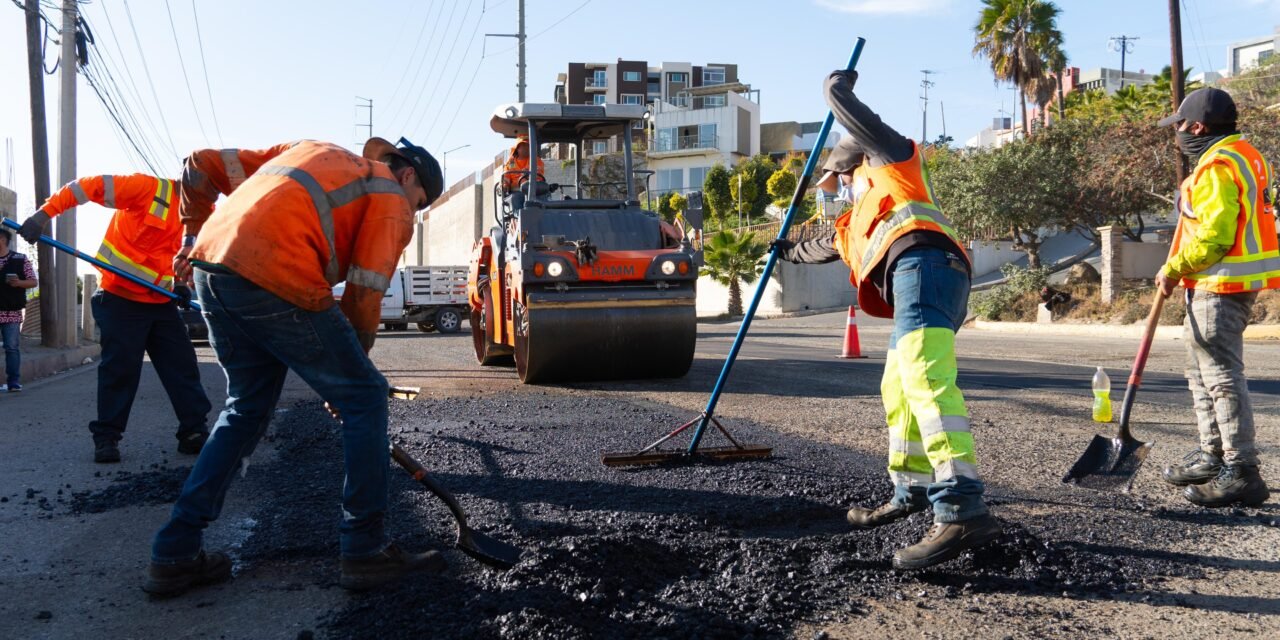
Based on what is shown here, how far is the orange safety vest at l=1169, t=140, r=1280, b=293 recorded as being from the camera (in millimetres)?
3990

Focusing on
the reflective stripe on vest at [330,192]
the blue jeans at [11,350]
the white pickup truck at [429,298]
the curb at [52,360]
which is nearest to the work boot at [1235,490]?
the reflective stripe on vest at [330,192]

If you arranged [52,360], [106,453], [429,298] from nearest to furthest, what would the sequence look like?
1. [106,453]
2. [52,360]
3. [429,298]

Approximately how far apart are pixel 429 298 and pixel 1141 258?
53.1 ft

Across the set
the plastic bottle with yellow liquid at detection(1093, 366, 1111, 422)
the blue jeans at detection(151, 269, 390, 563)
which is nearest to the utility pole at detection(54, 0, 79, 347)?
the blue jeans at detection(151, 269, 390, 563)

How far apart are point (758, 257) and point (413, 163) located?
27803 millimetres

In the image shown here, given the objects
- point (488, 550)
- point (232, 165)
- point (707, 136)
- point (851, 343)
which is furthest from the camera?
point (707, 136)

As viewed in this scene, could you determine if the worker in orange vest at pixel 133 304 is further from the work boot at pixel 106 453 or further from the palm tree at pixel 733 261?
the palm tree at pixel 733 261

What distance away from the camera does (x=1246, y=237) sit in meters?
4.01

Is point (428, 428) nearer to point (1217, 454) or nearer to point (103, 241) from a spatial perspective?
point (103, 241)

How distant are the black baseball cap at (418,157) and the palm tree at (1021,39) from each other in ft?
114

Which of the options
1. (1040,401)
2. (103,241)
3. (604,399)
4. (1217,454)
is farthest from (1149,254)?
(103,241)

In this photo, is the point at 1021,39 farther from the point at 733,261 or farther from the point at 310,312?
the point at 310,312

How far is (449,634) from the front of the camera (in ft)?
8.34

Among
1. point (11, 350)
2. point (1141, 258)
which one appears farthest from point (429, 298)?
point (1141, 258)
